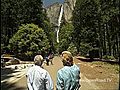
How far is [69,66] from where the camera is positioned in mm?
7586

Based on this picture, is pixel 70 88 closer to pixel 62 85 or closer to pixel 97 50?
pixel 62 85

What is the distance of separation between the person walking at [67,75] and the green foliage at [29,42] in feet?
177

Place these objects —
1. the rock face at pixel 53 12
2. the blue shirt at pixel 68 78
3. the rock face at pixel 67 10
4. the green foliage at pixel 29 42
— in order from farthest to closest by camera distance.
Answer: the rock face at pixel 53 12, the rock face at pixel 67 10, the green foliage at pixel 29 42, the blue shirt at pixel 68 78

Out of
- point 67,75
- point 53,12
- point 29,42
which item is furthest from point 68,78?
point 53,12

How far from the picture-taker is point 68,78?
7469 mm

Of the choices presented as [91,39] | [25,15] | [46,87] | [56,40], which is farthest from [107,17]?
[56,40]

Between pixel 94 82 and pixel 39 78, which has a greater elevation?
pixel 39 78

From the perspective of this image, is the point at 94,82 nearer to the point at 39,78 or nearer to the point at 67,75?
the point at 39,78

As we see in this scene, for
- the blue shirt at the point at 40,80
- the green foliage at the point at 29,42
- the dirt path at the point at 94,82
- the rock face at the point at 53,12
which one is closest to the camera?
the blue shirt at the point at 40,80

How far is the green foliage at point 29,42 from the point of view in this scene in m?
62.1

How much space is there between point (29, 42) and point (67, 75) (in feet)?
182

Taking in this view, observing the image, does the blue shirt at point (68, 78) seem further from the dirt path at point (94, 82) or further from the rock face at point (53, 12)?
the rock face at point (53, 12)

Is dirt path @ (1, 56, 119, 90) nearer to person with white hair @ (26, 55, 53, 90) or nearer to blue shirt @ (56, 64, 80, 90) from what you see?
person with white hair @ (26, 55, 53, 90)

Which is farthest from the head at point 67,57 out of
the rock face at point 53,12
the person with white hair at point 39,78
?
the rock face at point 53,12
